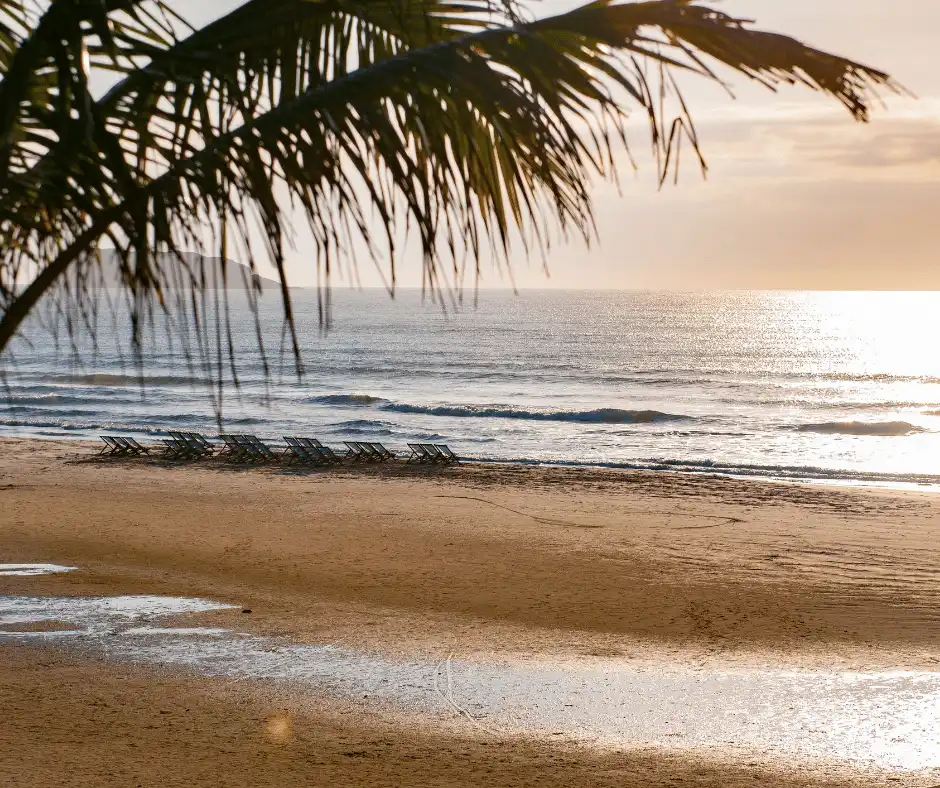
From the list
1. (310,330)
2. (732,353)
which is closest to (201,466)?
(732,353)

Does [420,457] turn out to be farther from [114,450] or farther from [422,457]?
[114,450]

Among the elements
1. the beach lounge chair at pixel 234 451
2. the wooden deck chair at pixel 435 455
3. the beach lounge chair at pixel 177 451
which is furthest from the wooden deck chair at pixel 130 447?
the wooden deck chair at pixel 435 455

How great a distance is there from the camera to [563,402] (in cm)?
4388

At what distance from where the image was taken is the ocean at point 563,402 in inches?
1174

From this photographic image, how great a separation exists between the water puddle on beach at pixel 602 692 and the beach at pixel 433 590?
284mm

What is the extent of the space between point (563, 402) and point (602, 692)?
35917 millimetres

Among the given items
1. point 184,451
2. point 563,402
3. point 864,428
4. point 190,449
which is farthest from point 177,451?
point 864,428

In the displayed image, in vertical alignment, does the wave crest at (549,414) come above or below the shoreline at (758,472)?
above

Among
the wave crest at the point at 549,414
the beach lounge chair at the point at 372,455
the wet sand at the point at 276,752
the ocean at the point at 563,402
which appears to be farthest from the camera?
the wave crest at the point at 549,414

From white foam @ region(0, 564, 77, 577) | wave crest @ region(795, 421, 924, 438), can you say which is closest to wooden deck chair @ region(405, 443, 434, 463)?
white foam @ region(0, 564, 77, 577)

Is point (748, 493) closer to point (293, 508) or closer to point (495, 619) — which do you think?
point (293, 508)

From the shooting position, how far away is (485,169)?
2059 mm

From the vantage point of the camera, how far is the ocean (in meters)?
29.8

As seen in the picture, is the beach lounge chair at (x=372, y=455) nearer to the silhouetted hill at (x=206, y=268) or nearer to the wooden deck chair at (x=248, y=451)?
the wooden deck chair at (x=248, y=451)
